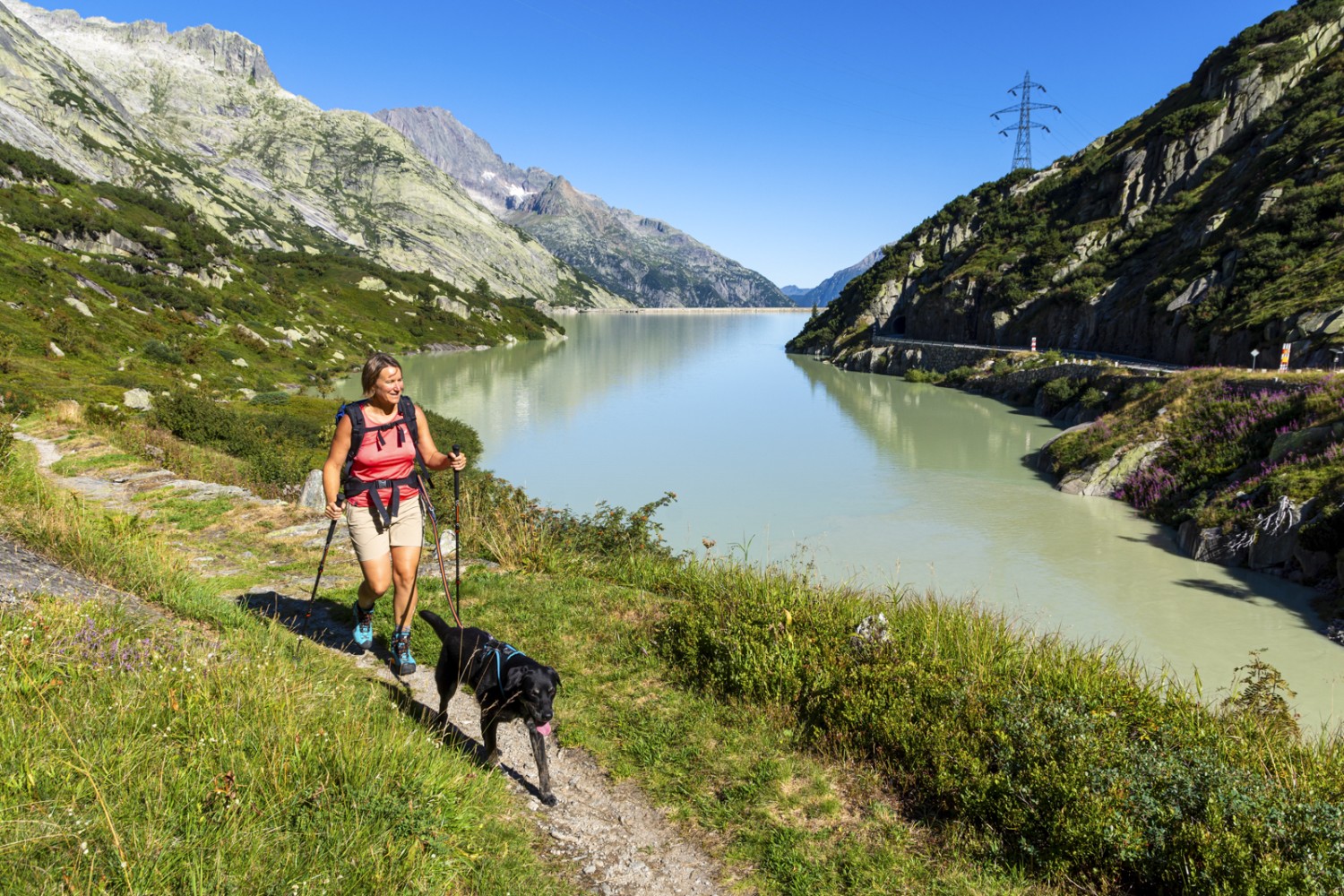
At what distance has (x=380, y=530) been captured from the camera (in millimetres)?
6152

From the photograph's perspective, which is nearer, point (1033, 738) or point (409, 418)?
point (1033, 738)

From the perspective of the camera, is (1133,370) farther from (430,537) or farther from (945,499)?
(430,537)

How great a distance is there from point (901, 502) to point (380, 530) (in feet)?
78.5

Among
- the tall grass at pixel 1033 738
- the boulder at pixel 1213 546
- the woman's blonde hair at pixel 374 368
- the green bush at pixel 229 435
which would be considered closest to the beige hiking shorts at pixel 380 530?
the woman's blonde hair at pixel 374 368

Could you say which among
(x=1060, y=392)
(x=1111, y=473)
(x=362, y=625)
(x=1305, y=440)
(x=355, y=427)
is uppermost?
(x=1060, y=392)

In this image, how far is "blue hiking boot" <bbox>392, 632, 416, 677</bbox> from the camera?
6340 mm

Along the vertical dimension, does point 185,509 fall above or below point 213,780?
below

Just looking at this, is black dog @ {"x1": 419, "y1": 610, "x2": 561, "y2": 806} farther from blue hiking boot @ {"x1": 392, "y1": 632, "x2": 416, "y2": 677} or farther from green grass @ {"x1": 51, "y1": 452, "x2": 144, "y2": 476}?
Answer: green grass @ {"x1": 51, "y1": 452, "x2": 144, "y2": 476}

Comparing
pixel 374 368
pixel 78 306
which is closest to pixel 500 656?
pixel 374 368

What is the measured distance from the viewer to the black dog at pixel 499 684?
15.1 feet

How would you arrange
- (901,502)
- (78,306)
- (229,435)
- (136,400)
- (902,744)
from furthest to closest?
(78,306), (136,400), (901,502), (229,435), (902,744)

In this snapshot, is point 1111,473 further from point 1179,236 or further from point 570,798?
point 1179,236

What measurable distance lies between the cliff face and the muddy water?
11.8m

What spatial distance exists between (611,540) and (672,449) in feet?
83.9
